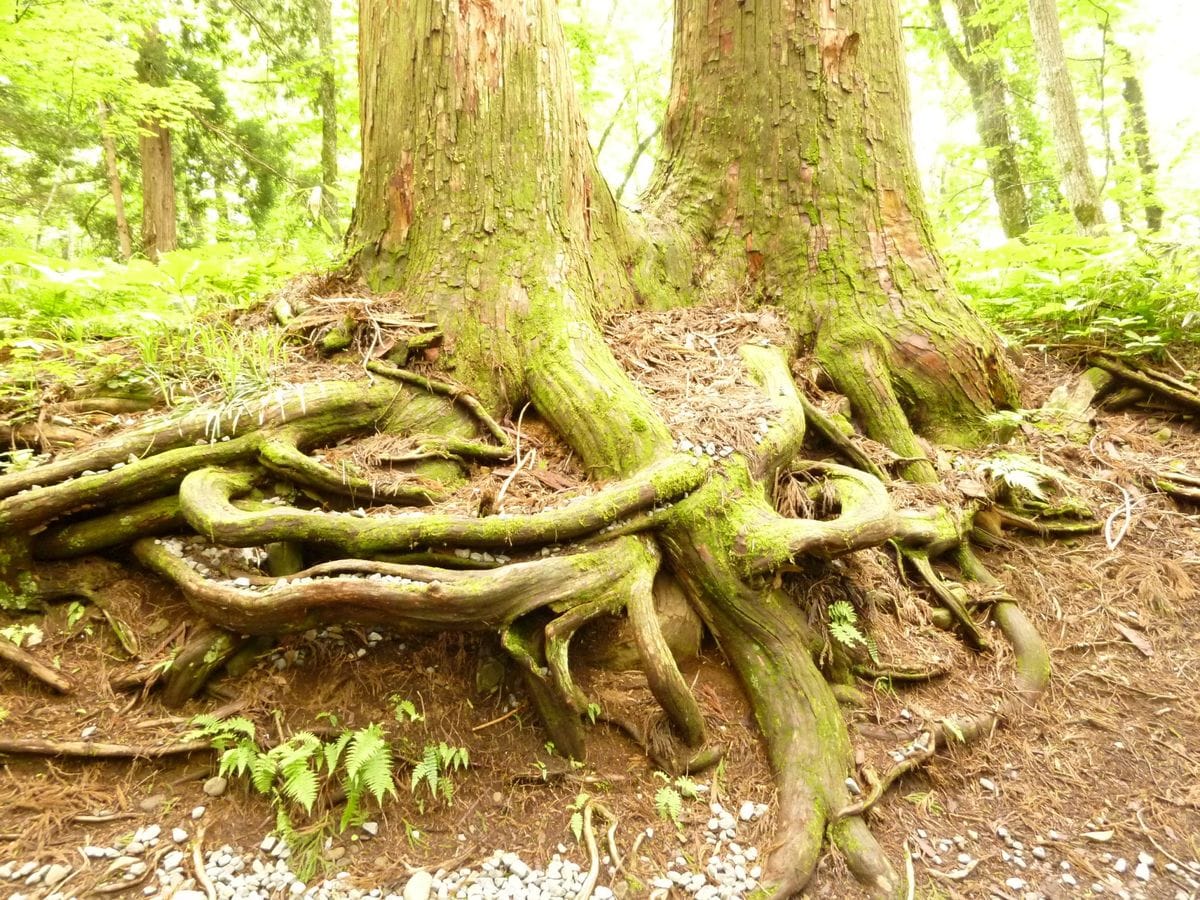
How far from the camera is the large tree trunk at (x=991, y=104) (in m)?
11.3

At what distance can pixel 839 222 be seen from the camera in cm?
436

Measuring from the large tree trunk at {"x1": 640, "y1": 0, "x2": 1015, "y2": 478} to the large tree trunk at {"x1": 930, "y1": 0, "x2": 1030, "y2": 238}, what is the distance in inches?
319

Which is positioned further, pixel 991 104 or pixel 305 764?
pixel 991 104

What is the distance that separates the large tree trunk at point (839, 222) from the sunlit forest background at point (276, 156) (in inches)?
35.8

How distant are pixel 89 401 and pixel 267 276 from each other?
7.82 ft

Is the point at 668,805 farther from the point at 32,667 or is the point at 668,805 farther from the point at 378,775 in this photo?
the point at 32,667

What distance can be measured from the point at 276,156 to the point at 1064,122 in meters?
12.6

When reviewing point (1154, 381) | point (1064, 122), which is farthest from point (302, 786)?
point (1064, 122)

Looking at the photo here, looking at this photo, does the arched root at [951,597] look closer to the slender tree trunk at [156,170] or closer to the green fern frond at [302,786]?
the green fern frond at [302,786]

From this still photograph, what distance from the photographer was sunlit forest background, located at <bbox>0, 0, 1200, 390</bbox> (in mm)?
4805

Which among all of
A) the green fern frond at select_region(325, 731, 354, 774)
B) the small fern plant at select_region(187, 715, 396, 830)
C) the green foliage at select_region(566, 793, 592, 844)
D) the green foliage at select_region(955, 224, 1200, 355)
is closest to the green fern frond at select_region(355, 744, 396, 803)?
the small fern plant at select_region(187, 715, 396, 830)

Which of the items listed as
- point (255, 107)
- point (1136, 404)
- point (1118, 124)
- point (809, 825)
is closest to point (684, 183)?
point (1136, 404)

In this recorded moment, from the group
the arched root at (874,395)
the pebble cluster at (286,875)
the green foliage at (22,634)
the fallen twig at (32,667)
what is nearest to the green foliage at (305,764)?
the pebble cluster at (286,875)

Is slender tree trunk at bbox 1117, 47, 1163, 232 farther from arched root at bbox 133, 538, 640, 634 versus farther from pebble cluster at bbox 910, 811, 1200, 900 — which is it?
arched root at bbox 133, 538, 640, 634
